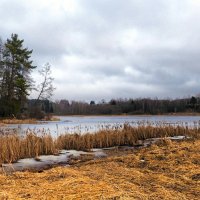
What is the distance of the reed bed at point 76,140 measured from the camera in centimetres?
1258

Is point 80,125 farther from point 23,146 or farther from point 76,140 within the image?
point 23,146

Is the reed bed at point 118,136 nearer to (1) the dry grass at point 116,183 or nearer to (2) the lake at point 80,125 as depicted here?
(2) the lake at point 80,125

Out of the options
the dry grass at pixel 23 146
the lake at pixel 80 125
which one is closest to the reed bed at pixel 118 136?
the lake at pixel 80 125

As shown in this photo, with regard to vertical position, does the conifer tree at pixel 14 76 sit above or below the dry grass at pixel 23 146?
above

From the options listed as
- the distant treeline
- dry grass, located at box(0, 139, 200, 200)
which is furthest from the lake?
the distant treeline

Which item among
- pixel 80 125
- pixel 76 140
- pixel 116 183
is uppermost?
pixel 80 125

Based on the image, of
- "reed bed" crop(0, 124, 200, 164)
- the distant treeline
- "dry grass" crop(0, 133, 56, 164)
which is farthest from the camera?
the distant treeline

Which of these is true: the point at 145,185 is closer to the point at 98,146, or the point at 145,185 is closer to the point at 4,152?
the point at 4,152

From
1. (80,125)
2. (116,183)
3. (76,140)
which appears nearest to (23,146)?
(76,140)

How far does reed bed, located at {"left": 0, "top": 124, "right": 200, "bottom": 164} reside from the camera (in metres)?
12.6

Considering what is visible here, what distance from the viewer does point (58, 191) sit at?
5984mm

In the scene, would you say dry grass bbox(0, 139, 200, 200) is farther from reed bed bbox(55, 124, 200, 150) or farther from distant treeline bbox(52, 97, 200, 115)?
distant treeline bbox(52, 97, 200, 115)

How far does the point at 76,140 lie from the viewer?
15.9 meters

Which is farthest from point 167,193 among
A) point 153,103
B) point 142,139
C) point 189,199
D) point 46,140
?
point 153,103
